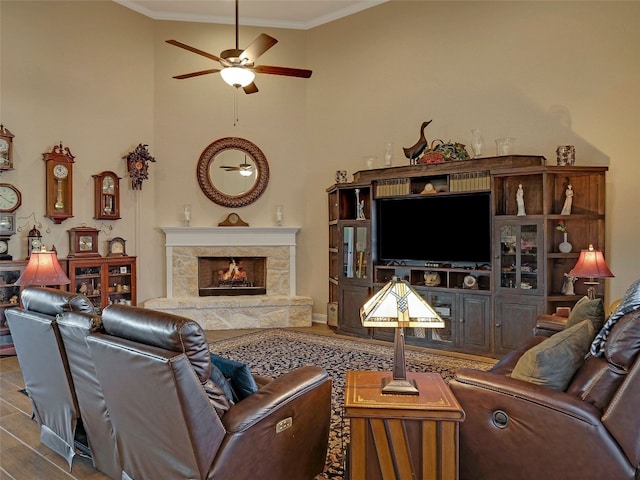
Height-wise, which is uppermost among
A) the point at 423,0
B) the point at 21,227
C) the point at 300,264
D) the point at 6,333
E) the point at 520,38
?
the point at 423,0

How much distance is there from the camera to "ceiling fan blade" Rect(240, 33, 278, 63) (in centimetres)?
381

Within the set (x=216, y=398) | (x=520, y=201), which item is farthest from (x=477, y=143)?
(x=216, y=398)

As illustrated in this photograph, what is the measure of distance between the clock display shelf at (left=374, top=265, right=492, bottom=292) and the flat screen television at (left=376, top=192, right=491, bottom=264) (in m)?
0.13

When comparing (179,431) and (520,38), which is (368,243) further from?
(179,431)

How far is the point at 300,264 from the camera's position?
7.16 metres

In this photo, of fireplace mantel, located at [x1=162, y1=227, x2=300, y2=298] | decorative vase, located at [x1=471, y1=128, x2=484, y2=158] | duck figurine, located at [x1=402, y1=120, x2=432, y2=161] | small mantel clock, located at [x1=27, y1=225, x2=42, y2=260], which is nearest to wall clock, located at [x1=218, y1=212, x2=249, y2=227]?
fireplace mantel, located at [x1=162, y1=227, x2=300, y2=298]

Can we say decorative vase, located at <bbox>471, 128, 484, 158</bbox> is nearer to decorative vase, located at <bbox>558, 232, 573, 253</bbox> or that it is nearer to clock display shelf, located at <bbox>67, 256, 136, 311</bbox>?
decorative vase, located at <bbox>558, 232, 573, 253</bbox>

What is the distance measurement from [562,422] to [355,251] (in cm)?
424

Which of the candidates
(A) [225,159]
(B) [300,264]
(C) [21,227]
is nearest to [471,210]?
(B) [300,264]

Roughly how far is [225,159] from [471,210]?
3837 millimetres

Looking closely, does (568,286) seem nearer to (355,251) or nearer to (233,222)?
(355,251)

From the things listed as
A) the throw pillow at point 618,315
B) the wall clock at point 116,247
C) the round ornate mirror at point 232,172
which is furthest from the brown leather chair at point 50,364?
the round ornate mirror at point 232,172

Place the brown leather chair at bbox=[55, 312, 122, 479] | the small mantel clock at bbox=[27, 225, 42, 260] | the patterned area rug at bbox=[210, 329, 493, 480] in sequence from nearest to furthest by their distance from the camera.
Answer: the brown leather chair at bbox=[55, 312, 122, 479] < the patterned area rug at bbox=[210, 329, 493, 480] < the small mantel clock at bbox=[27, 225, 42, 260]

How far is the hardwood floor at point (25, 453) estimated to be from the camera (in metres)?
2.61
